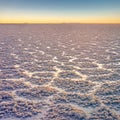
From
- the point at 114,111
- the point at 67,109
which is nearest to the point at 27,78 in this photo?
the point at 67,109

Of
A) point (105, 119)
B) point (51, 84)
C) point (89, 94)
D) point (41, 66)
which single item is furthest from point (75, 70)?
point (105, 119)

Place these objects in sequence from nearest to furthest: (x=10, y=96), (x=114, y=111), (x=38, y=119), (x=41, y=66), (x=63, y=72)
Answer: (x=38, y=119), (x=114, y=111), (x=10, y=96), (x=63, y=72), (x=41, y=66)

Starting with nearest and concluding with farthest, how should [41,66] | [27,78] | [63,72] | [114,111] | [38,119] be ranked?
1. [38,119]
2. [114,111]
3. [27,78]
4. [63,72]
5. [41,66]

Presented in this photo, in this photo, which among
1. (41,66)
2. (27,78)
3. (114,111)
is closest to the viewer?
(114,111)

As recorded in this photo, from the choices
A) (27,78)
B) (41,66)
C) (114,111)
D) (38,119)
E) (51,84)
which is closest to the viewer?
(38,119)

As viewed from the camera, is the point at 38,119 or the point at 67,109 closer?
the point at 38,119

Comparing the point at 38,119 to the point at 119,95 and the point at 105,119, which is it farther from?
the point at 119,95

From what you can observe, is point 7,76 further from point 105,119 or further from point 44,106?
point 105,119

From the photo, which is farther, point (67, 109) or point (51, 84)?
point (51, 84)
